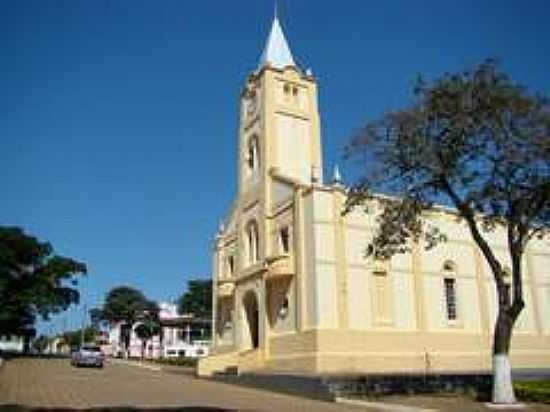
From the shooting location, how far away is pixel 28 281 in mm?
67000

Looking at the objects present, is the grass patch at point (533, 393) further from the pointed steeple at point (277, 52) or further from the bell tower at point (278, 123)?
the pointed steeple at point (277, 52)

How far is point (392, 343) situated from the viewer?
108ft

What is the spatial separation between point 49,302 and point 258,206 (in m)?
37.7

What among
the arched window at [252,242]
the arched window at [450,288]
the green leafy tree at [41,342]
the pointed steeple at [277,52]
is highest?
the pointed steeple at [277,52]

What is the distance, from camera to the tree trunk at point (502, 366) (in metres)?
20.8

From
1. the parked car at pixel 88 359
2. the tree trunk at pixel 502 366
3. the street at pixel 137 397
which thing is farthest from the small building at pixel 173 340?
the tree trunk at pixel 502 366

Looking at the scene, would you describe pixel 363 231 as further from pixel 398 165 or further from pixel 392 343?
pixel 398 165

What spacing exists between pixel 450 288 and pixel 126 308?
70626mm

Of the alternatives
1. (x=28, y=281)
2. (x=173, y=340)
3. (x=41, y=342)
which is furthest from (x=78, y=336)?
(x=28, y=281)

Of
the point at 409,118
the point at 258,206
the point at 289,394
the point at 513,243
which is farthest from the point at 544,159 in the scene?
the point at 258,206

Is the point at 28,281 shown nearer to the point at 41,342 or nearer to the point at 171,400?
the point at 171,400

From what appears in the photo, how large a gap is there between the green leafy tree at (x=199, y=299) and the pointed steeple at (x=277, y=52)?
72792 millimetres

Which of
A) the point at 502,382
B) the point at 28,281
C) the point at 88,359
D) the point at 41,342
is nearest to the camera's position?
the point at 502,382

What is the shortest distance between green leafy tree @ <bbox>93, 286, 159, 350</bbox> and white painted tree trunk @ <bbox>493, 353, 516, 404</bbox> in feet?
263
